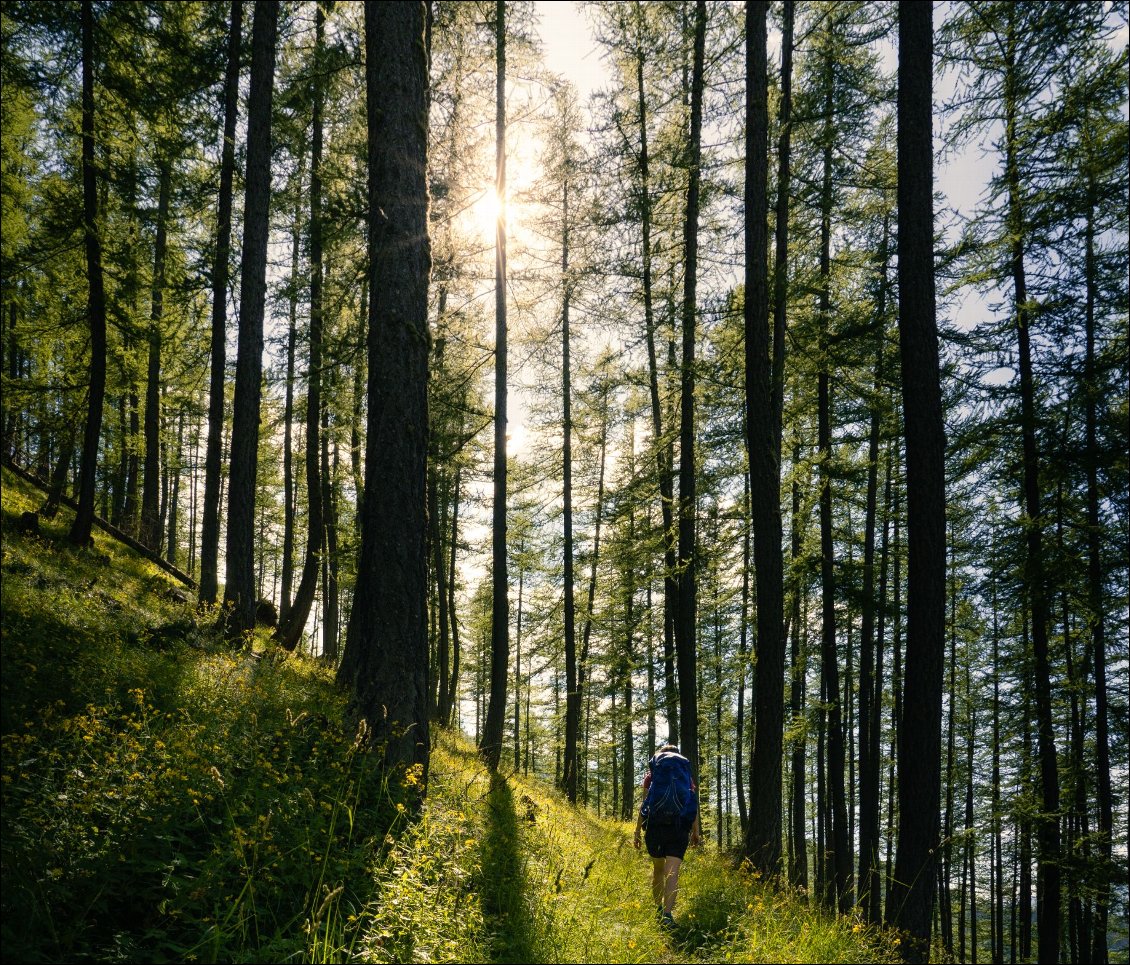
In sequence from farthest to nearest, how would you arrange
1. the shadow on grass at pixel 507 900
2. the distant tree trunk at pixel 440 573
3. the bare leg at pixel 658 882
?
the distant tree trunk at pixel 440 573 < the bare leg at pixel 658 882 < the shadow on grass at pixel 507 900

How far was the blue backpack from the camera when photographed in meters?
5.97

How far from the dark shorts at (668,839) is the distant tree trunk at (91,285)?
10781mm

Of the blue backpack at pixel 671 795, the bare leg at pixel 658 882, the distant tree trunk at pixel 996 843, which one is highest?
the blue backpack at pixel 671 795

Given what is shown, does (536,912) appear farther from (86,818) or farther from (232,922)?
(86,818)

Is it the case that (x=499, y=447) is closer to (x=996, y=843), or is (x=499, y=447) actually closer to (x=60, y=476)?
(x=60, y=476)

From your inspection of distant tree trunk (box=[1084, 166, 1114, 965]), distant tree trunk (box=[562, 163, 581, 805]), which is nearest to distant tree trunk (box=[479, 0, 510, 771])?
distant tree trunk (box=[562, 163, 581, 805])

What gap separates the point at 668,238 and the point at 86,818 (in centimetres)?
1235

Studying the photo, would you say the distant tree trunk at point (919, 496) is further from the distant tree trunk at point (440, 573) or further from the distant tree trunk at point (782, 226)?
the distant tree trunk at point (440, 573)

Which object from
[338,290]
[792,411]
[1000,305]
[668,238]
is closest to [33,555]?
[338,290]

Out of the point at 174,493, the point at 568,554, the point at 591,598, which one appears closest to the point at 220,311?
the point at 568,554

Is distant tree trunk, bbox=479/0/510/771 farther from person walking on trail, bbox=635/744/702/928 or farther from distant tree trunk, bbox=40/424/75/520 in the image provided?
distant tree trunk, bbox=40/424/75/520

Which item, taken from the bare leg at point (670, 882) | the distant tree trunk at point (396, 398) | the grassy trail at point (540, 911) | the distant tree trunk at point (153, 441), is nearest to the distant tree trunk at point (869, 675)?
the bare leg at point (670, 882)

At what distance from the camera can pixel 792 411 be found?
536 inches

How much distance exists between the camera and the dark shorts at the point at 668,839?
19.2ft
